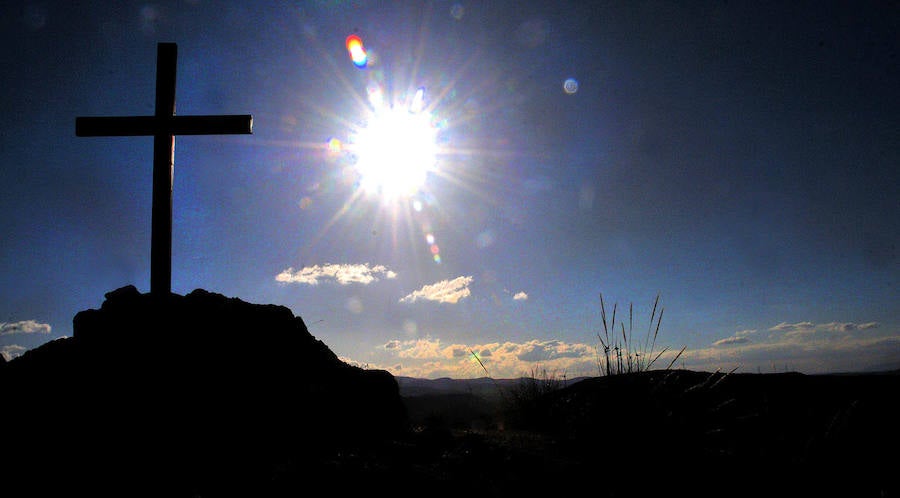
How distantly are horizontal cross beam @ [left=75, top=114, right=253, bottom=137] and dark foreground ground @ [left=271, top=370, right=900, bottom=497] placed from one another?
4.31 metres

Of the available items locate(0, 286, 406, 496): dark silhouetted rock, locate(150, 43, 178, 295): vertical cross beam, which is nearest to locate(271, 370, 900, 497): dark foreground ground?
locate(0, 286, 406, 496): dark silhouetted rock

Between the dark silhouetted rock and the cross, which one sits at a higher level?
the cross

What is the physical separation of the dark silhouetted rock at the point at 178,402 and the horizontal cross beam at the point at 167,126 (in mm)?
1988

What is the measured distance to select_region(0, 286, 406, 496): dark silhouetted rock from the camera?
3342 millimetres

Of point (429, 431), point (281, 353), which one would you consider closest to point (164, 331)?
point (281, 353)

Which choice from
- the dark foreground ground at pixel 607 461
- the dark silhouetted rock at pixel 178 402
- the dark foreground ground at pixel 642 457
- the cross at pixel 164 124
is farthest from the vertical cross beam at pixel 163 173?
the dark foreground ground at pixel 642 457

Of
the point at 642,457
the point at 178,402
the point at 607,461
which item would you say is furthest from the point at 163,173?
the point at 642,457

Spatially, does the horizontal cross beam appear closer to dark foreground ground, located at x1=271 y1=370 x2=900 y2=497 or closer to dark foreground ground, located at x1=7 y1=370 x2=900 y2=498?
dark foreground ground, located at x1=7 y1=370 x2=900 y2=498

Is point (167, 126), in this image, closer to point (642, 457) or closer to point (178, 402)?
point (178, 402)

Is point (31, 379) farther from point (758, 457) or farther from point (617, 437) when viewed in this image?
point (758, 457)

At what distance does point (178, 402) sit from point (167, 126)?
3336 millimetres

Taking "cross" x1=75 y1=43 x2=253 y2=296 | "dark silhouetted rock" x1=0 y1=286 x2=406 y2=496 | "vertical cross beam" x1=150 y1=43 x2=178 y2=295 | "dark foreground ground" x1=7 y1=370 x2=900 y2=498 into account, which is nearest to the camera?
"dark foreground ground" x1=7 y1=370 x2=900 y2=498

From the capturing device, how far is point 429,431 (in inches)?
155

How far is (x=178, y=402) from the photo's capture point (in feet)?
14.5
